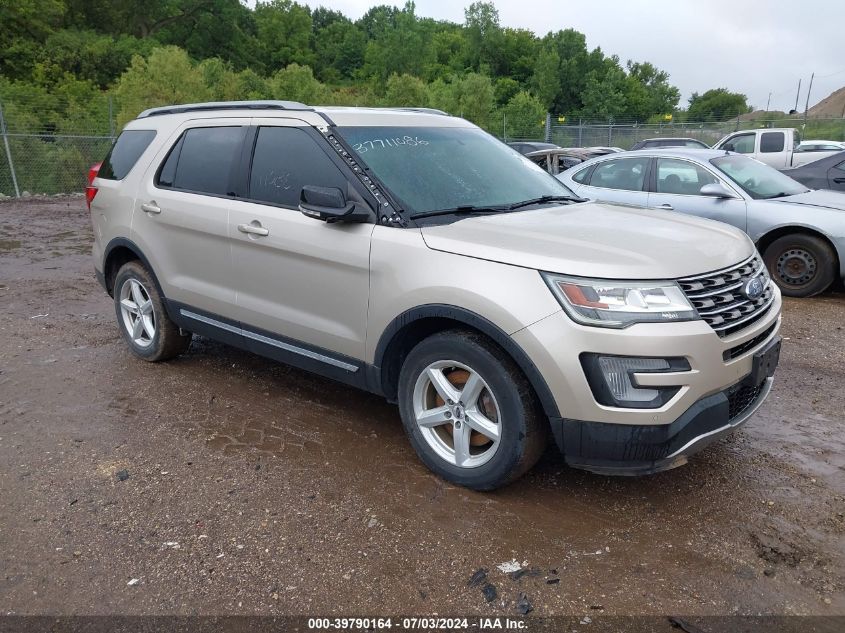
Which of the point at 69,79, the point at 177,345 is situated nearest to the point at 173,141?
the point at 177,345

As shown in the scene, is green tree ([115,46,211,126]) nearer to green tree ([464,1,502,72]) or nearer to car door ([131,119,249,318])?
car door ([131,119,249,318])

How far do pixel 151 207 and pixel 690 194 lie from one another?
19.2 feet

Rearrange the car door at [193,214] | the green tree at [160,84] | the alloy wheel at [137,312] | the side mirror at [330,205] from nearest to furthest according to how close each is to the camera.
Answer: the side mirror at [330,205], the car door at [193,214], the alloy wheel at [137,312], the green tree at [160,84]

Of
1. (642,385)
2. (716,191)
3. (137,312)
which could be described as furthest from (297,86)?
(642,385)

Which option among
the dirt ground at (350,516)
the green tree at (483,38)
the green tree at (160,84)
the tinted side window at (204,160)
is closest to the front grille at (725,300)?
the dirt ground at (350,516)

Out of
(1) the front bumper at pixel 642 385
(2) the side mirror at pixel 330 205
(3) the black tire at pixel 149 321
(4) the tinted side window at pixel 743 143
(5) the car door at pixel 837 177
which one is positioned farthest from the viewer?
(4) the tinted side window at pixel 743 143

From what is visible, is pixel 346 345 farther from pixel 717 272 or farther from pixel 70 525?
pixel 717 272

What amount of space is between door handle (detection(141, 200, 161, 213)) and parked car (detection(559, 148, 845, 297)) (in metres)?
5.03

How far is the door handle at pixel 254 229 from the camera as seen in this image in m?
3.88

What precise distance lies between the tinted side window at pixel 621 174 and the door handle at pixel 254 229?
17.7ft

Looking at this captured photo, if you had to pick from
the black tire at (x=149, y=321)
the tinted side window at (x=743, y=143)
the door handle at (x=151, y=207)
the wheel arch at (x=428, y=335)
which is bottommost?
the black tire at (x=149, y=321)

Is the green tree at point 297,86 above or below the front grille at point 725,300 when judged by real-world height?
above

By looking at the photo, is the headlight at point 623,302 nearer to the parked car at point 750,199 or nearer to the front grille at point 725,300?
the front grille at point 725,300

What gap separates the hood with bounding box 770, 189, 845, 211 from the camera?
711cm
